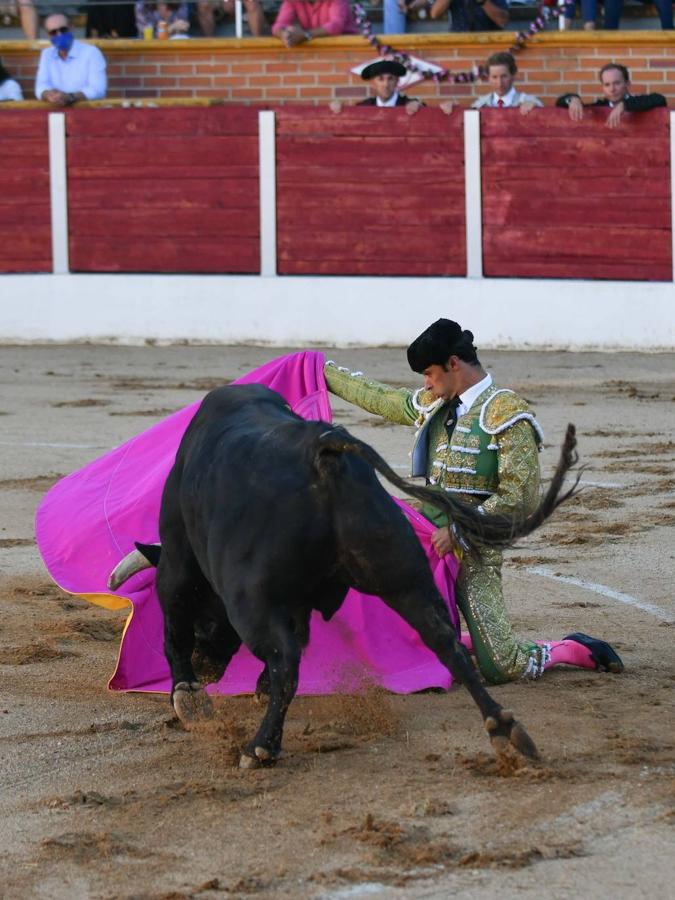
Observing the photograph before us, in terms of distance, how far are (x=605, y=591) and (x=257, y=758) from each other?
1833 mm

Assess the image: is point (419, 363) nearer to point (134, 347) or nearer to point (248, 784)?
point (248, 784)

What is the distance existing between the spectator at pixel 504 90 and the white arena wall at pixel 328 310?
111 cm

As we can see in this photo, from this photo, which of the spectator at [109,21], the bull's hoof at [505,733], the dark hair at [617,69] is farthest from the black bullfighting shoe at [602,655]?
the spectator at [109,21]

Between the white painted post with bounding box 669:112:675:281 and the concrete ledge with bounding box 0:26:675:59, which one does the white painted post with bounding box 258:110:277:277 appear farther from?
the white painted post with bounding box 669:112:675:281

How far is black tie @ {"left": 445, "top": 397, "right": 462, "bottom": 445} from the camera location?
349cm

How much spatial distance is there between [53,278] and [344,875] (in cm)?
858

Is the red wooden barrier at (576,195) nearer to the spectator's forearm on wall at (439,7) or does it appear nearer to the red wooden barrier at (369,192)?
the red wooden barrier at (369,192)

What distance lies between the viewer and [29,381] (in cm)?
862

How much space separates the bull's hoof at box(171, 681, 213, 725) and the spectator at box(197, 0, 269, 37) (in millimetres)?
8041

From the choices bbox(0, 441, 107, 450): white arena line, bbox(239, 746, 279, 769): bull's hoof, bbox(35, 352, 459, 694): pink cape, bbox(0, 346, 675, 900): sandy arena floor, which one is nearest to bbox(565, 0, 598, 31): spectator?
bbox(0, 441, 107, 450): white arena line

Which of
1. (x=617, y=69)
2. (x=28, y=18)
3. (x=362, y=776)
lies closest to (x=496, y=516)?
(x=362, y=776)

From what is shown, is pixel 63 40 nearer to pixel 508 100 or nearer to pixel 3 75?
pixel 3 75

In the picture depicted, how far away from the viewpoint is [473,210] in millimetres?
10016

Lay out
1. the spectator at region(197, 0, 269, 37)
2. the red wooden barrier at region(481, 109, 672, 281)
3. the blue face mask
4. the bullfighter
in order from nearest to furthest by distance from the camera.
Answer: the bullfighter
the red wooden barrier at region(481, 109, 672, 281)
the blue face mask
the spectator at region(197, 0, 269, 37)
